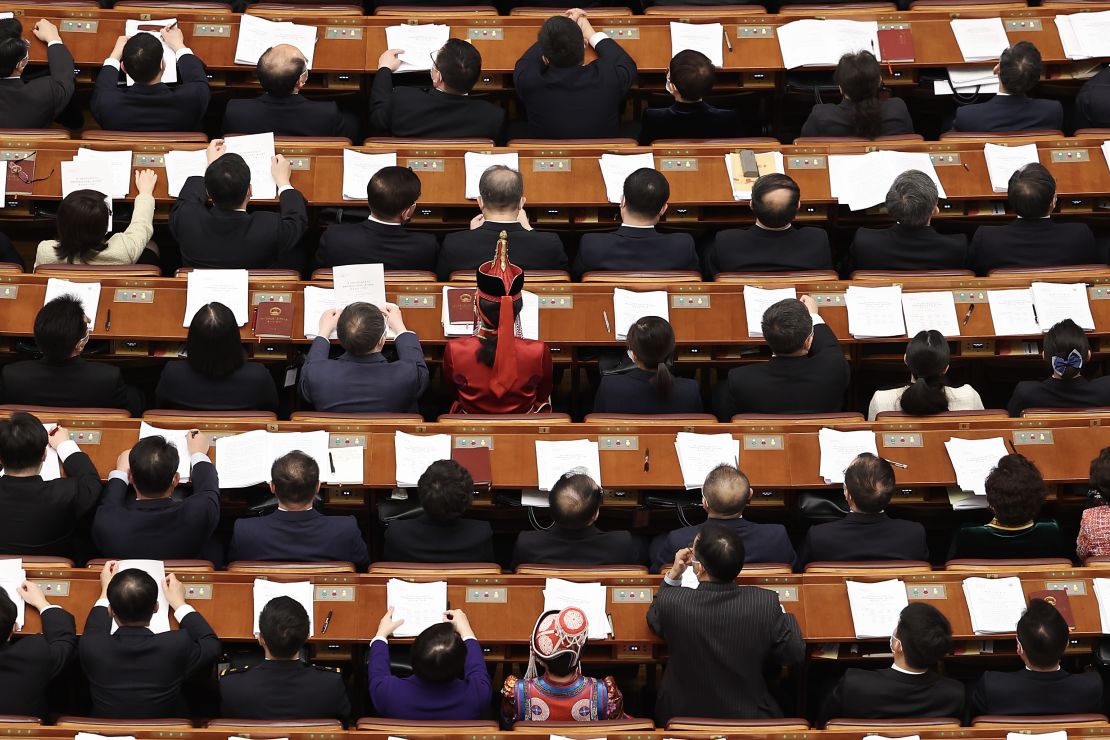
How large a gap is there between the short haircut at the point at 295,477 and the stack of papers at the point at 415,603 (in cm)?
46

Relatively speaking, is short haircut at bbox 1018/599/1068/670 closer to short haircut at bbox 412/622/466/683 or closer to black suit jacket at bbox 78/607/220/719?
short haircut at bbox 412/622/466/683

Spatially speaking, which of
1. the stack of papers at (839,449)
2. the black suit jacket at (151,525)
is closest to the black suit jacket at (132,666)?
the black suit jacket at (151,525)

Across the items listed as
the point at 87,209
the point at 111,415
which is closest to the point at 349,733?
the point at 111,415

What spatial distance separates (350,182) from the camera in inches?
277

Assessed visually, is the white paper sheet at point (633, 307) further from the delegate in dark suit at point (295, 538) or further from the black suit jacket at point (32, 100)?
the black suit jacket at point (32, 100)

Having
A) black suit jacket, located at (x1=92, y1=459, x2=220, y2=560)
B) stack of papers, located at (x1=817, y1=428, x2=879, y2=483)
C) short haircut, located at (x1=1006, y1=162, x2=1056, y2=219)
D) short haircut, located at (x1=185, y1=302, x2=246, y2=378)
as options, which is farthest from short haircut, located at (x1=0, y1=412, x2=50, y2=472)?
short haircut, located at (x1=1006, y1=162, x2=1056, y2=219)

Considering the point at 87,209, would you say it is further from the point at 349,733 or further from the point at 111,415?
the point at 349,733

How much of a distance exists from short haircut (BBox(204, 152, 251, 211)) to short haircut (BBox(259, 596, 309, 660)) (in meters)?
2.24

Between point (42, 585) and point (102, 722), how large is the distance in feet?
2.30

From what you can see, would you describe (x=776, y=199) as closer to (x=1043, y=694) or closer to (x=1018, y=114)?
(x=1018, y=114)

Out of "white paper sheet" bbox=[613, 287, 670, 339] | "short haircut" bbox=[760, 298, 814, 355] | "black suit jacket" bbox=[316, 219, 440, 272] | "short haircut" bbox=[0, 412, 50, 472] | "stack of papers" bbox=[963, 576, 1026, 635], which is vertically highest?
"black suit jacket" bbox=[316, 219, 440, 272]

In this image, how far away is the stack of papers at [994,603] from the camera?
5547mm

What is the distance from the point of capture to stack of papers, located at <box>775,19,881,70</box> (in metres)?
7.64

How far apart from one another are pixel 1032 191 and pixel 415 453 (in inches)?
120
